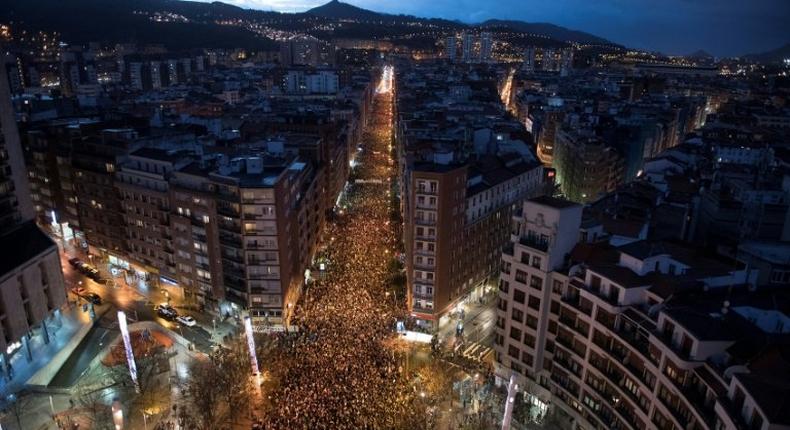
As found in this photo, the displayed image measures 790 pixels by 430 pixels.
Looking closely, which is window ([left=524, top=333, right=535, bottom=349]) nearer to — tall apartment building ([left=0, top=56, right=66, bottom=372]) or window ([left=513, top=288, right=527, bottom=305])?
window ([left=513, top=288, right=527, bottom=305])

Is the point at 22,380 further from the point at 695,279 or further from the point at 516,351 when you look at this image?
the point at 695,279

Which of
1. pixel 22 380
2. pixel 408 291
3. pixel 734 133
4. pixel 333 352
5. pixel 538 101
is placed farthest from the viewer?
pixel 538 101

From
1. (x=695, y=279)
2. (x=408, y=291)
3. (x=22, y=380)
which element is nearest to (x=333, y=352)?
(x=408, y=291)

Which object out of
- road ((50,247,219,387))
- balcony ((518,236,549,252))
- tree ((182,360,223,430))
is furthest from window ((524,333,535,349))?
road ((50,247,219,387))

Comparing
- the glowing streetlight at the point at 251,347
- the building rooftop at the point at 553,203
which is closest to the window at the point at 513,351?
the building rooftop at the point at 553,203

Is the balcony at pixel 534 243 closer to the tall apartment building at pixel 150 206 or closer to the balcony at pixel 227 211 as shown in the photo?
the balcony at pixel 227 211

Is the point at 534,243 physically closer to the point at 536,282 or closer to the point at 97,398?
the point at 536,282
